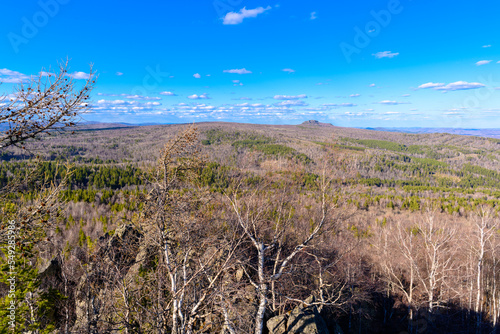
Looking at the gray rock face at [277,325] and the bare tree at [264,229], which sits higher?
the bare tree at [264,229]

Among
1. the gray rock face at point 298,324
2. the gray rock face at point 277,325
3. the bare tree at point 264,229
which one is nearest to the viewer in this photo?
the bare tree at point 264,229

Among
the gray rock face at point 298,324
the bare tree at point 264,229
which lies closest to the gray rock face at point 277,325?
the gray rock face at point 298,324

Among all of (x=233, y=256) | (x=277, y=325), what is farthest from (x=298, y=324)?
(x=233, y=256)

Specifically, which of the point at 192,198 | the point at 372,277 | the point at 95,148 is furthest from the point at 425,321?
the point at 95,148

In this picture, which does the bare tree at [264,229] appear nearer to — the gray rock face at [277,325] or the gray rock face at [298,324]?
the gray rock face at [277,325]

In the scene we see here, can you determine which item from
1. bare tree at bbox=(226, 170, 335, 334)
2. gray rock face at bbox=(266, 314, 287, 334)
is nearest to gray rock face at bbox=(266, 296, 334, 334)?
gray rock face at bbox=(266, 314, 287, 334)

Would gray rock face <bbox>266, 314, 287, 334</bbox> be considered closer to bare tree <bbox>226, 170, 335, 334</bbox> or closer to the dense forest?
the dense forest

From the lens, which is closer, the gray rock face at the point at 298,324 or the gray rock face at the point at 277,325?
the gray rock face at the point at 298,324
